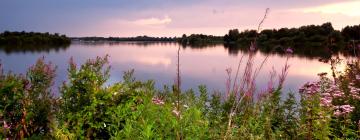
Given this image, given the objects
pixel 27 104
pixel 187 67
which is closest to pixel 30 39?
pixel 187 67

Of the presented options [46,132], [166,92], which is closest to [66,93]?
[46,132]

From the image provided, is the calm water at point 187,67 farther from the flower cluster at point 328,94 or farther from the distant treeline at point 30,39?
the distant treeline at point 30,39

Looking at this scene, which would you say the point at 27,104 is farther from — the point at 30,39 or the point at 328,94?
the point at 30,39

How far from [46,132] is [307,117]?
11.8 ft

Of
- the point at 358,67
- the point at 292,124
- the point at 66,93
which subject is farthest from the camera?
the point at 358,67

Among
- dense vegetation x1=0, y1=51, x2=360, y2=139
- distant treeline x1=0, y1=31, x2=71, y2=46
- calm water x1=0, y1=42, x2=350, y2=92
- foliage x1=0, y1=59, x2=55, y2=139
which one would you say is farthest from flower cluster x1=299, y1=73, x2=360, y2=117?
distant treeline x1=0, y1=31, x2=71, y2=46

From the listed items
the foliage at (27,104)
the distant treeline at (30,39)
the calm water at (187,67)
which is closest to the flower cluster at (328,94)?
the calm water at (187,67)

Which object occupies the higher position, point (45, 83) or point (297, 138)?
point (45, 83)

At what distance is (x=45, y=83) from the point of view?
7.30m

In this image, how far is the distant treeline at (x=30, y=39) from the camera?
7919 cm

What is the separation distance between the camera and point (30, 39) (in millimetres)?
83250

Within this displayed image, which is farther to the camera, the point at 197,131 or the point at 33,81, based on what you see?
the point at 33,81

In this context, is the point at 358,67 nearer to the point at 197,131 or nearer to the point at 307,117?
the point at 307,117

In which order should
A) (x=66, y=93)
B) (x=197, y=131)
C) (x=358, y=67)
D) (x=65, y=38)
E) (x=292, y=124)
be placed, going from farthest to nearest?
(x=65, y=38) < (x=358, y=67) < (x=292, y=124) < (x=66, y=93) < (x=197, y=131)
